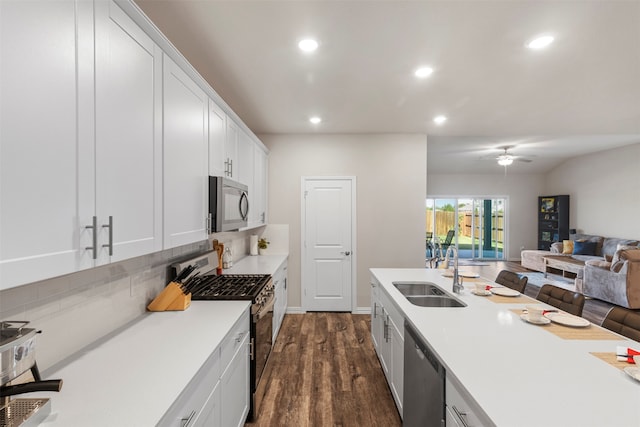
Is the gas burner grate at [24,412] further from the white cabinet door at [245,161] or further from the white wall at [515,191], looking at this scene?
the white wall at [515,191]

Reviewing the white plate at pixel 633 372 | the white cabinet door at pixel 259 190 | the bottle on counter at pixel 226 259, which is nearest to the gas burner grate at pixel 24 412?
the white plate at pixel 633 372

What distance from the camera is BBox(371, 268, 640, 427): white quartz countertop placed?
982 mm

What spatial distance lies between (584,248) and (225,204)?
8.55 metres

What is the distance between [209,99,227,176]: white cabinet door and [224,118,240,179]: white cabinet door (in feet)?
0.19

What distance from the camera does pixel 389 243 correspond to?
4539mm

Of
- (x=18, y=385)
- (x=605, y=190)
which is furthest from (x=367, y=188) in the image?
(x=605, y=190)

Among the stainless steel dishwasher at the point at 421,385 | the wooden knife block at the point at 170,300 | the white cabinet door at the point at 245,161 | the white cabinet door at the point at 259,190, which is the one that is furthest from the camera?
the white cabinet door at the point at 259,190

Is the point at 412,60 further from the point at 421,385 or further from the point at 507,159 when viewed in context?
the point at 507,159

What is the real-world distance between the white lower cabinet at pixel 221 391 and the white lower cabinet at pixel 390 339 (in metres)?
1.08

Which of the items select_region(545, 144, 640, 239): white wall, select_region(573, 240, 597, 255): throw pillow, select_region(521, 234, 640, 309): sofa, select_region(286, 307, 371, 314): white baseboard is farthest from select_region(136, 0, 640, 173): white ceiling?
select_region(573, 240, 597, 255): throw pillow

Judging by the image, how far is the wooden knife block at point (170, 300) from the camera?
6.25 feet

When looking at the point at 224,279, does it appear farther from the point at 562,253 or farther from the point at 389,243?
the point at 562,253

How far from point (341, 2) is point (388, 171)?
3.01 m

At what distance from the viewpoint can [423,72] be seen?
2553 millimetres
